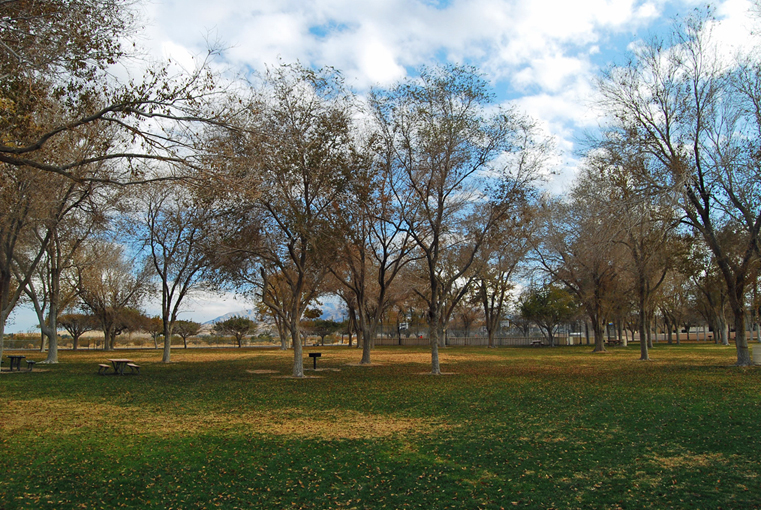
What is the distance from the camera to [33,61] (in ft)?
24.4

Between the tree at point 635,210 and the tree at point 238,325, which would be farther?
the tree at point 238,325

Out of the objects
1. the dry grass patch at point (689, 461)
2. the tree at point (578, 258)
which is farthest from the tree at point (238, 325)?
the dry grass patch at point (689, 461)

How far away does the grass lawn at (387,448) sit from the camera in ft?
17.3

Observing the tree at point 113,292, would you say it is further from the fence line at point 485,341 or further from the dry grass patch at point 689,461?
the dry grass patch at point 689,461

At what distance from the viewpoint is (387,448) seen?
7.33 m

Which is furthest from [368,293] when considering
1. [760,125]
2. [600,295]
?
[760,125]

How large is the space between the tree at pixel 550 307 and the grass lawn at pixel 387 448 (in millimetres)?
41023

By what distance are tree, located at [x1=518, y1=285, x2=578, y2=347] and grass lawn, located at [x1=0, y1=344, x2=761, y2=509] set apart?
41.0 meters

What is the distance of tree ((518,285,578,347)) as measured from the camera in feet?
176

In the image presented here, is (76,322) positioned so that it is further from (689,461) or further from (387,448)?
(689,461)

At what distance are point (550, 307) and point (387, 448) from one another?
50.3 meters

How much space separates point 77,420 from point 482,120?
15869 mm

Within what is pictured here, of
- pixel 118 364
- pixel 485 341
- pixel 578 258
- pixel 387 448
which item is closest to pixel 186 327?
pixel 485 341

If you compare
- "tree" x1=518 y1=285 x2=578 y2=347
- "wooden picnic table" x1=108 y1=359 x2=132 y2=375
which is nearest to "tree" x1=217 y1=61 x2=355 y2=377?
"wooden picnic table" x1=108 y1=359 x2=132 y2=375
